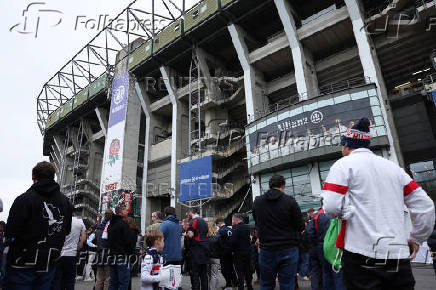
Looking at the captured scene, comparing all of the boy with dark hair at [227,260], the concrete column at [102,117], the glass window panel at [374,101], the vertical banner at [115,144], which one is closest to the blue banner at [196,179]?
the vertical banner at [115,144]

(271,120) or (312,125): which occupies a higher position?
(271,120)

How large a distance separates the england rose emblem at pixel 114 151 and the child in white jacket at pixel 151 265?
30.5m

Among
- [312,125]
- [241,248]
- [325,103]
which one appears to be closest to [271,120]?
[312,125]

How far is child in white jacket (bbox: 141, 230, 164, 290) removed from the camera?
3.70 metres

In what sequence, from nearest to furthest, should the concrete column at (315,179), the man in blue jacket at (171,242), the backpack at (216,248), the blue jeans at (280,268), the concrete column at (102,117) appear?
the blue jeans at (280,268)
the man in blue jacket at (171,242)
the backpack at (216,248)
the concrete column at (315,179)
the concrete column at (102,117)

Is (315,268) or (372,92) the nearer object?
(315,268)

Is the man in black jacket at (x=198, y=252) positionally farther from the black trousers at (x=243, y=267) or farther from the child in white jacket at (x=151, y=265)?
the child in white jacket at (x=151, y=265)

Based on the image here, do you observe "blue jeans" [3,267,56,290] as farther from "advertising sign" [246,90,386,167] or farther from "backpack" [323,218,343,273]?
"advertising sign" [246,90,386,167]

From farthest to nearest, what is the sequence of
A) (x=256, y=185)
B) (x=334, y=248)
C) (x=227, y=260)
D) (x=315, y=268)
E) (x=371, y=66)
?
1. (x=256, y=185)
2. (x=371, y=66)
3. (x=227, y=260)
4. (x=315, y=268)
5. (x=334, y=248)

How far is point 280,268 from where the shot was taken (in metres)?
3.57

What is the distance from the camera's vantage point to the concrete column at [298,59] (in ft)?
77.3

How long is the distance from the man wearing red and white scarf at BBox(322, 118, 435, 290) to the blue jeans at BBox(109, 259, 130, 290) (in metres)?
4.08

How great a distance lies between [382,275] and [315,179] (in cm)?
2099

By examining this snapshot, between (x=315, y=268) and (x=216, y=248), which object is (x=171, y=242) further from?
(x=315, y=268)
